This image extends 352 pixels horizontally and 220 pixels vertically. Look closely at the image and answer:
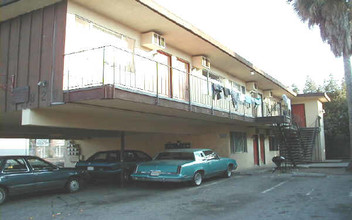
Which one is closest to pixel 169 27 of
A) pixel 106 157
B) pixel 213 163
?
pixel 213 163

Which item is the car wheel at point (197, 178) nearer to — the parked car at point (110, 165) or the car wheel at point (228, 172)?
the car wheel at point (228, 172)

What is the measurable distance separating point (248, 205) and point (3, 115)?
8161 mm

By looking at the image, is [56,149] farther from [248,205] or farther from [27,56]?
[248,205]

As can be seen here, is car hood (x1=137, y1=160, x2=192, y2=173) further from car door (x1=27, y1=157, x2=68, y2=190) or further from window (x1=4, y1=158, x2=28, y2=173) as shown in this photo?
window (x1=4, y1=158, x2=28, y2=173)

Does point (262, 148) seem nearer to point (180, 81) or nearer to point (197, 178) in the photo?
point (180, 81)

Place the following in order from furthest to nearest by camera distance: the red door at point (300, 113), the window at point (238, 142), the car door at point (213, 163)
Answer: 1. the red door at point (300, 113)
2. the window at point (238, 142)
3. the car door at point (213, 163)

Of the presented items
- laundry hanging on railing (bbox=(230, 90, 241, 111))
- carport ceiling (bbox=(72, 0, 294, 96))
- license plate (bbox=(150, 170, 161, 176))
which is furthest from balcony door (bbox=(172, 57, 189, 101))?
license plate (bbox=(150, 170, 161, 176))

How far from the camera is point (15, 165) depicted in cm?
897

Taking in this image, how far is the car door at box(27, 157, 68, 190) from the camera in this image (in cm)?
930

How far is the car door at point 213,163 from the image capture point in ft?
40.7

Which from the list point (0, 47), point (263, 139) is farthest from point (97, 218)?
point (263, 139)

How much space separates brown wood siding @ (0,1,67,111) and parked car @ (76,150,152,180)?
422 cm

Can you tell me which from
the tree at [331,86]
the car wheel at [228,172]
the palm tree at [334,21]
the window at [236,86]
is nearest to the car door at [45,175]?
the car wheel at [228,172]

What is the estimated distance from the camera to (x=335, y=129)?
2888cm
